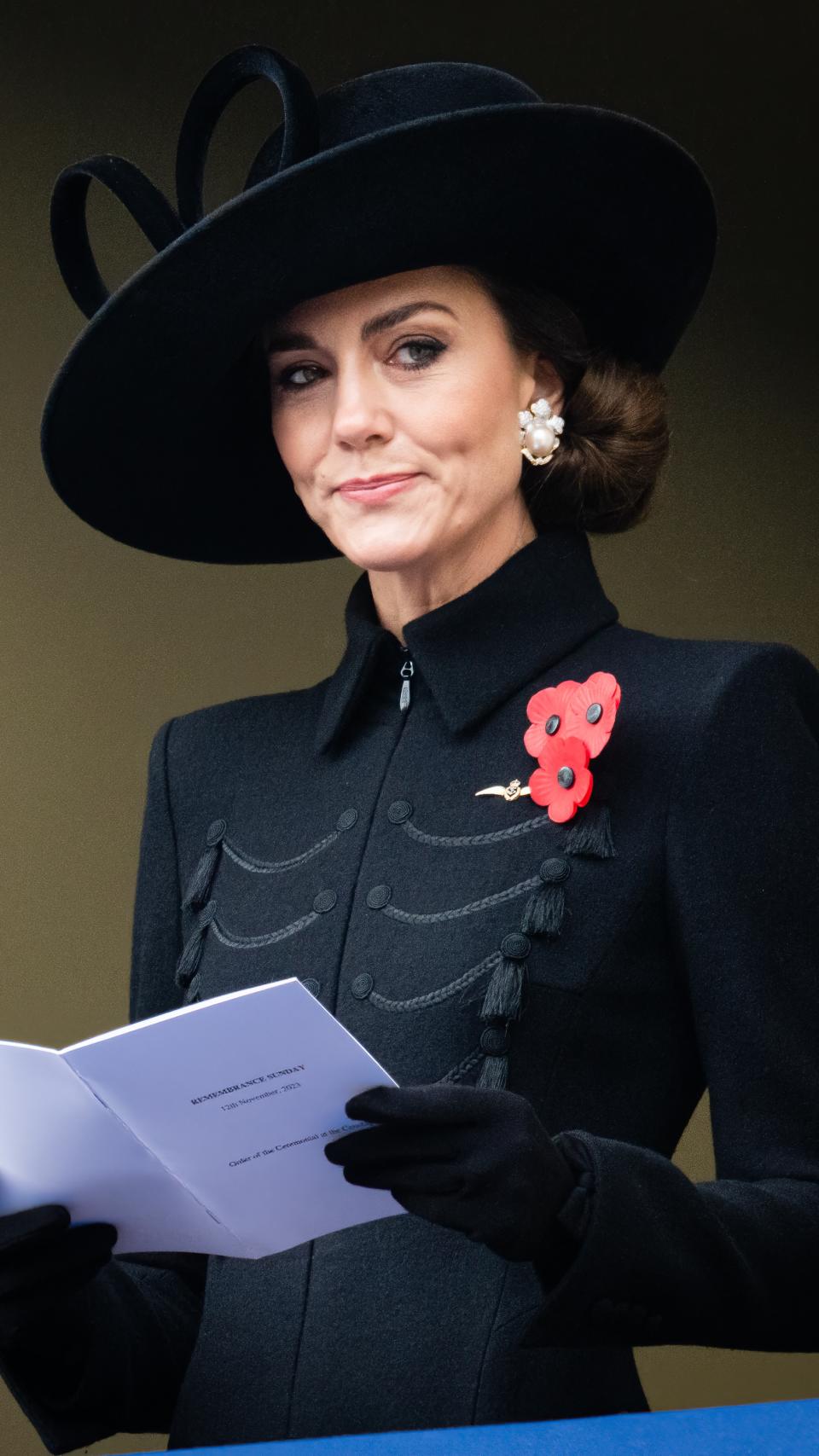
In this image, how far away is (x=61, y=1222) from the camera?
1.35 m

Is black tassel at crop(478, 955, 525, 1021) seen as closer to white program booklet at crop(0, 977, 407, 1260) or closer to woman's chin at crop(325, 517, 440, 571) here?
Result: white program booklet at crop(0, 977, 407, 1260)

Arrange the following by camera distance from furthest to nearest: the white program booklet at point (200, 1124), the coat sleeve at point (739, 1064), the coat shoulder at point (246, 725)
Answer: the coat shoulder at point (246, 725), the coat sleeve at point (739, 1064), the white program booklet at point (200, 1124)

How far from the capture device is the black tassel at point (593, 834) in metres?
1.52

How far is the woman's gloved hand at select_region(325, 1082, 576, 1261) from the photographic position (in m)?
1.19

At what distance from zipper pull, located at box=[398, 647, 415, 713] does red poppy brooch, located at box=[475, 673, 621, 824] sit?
0.15 metres

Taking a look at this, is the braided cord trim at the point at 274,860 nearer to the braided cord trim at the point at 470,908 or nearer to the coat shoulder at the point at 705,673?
the braided cord trim at the point at 470,908

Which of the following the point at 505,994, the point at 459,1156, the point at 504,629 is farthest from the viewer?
the point at 504,629

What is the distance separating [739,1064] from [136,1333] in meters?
0.55

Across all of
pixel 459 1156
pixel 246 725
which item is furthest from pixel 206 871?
pixel 459 1156

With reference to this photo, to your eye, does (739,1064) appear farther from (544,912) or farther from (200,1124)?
(200,1124)

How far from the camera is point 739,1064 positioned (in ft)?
4.83

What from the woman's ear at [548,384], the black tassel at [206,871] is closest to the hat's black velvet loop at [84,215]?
the woman's ear at [548,384]

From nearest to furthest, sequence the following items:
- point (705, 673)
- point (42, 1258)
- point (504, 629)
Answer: point (42, 1258) < point (705, 673) < point (504, 629)

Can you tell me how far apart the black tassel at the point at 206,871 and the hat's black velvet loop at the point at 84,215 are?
50cm
